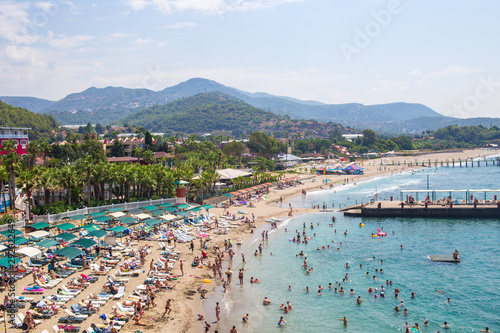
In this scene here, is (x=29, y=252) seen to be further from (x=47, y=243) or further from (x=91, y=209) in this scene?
(x=91, y=209)

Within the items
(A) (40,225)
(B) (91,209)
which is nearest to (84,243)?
(A) (40,225)

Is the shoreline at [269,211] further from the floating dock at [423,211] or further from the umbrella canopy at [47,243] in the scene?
the umbrella canopy at [47,243]

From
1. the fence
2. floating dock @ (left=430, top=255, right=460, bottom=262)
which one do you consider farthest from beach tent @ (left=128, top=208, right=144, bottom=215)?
floating dock @ (left=430, top=255, right=460, bottom=262)

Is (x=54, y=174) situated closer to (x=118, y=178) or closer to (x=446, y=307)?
(x=118, y=178)

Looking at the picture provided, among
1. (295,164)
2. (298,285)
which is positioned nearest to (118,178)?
(298,285)

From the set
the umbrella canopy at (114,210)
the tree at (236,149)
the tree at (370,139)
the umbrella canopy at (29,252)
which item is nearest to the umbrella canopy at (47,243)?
the umbrella canopy at (29,252)

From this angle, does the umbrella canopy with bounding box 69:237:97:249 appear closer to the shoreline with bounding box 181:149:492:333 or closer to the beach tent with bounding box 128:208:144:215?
the shoreline with bounding box 181:149:492:333
